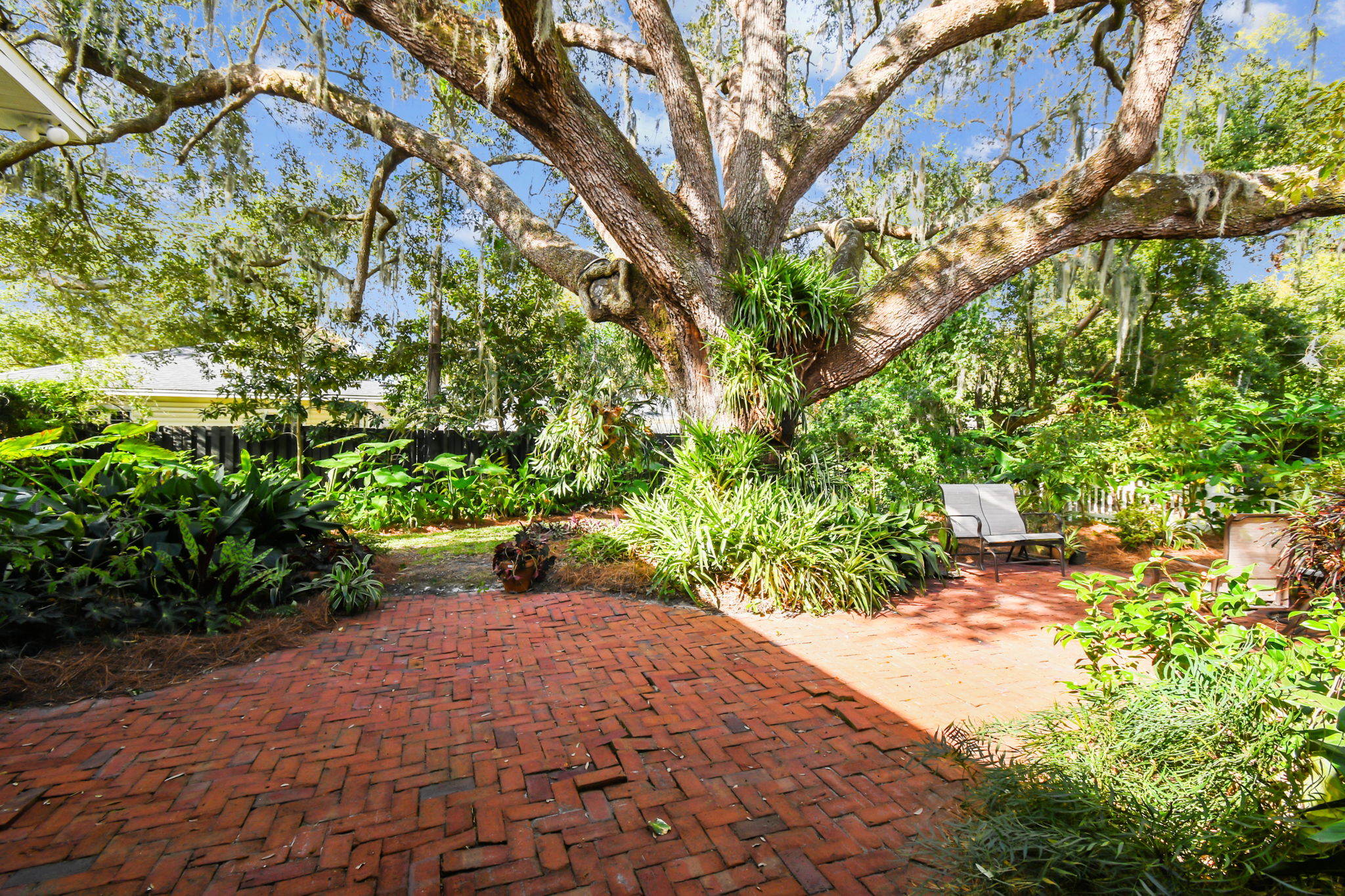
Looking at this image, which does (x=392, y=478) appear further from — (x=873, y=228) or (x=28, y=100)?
(x=873, y=228)

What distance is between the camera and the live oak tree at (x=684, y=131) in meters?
4.51

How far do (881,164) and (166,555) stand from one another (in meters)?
9.92

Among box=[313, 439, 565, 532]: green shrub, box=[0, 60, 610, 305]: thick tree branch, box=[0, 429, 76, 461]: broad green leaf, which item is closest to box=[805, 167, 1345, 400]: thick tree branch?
box=[0, 60, 610, 305]: thick tree branch

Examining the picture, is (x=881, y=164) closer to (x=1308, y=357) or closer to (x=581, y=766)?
(x=1308, y=357)

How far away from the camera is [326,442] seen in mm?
8211

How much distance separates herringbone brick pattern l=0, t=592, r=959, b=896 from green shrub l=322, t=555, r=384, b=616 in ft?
2.48

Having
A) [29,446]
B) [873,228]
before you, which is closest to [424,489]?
[29,446]

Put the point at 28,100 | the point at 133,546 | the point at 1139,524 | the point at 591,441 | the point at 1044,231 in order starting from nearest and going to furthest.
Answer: the point at 133,546
the point at 28,100
the point at 1044,231
the point at 1139,524
the point at 591,441

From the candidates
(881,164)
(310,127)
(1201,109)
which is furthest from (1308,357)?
(310,127)

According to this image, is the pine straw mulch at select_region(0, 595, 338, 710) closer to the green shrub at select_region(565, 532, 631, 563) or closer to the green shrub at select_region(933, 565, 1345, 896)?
the green shrub at select_region(565, 532, 631, 563)

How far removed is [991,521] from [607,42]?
663 cm

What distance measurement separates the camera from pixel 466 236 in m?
9.87

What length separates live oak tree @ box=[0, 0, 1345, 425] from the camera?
4.51 metres

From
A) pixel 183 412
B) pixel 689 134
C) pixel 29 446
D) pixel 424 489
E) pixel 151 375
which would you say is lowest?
pixel 424 489
